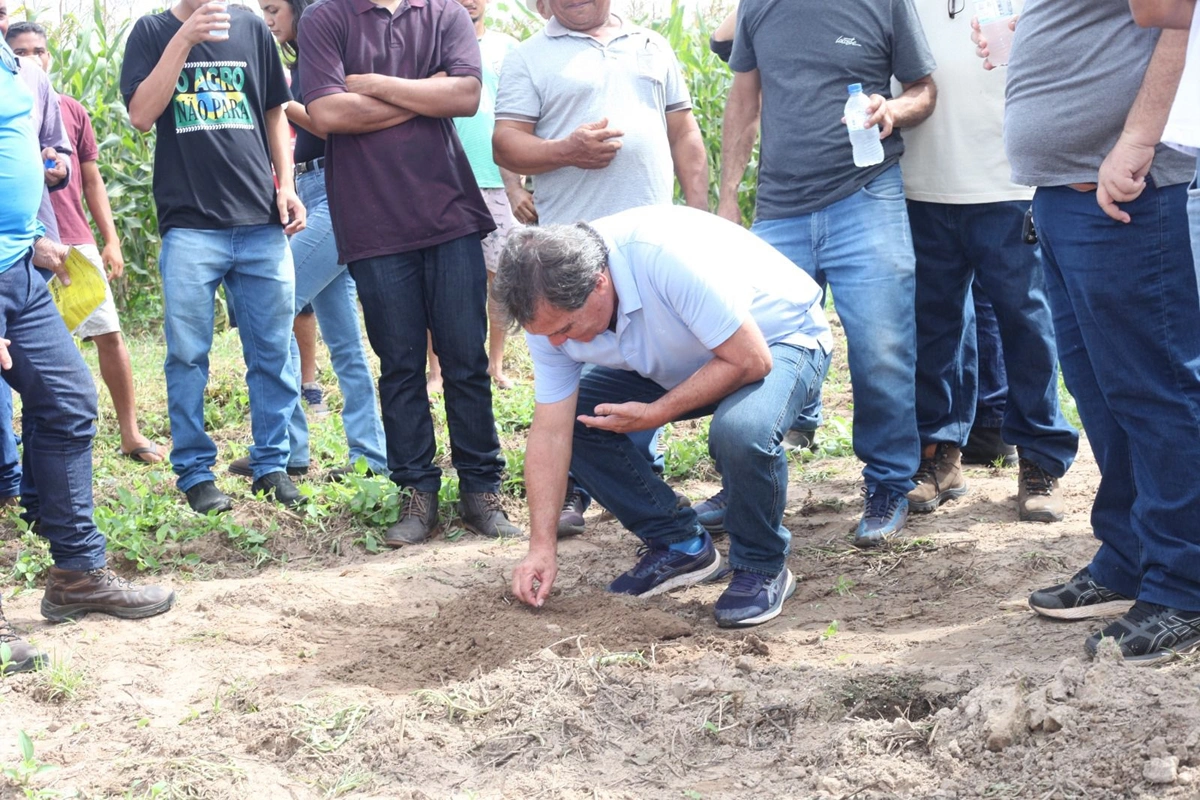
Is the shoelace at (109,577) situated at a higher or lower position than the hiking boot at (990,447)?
lower

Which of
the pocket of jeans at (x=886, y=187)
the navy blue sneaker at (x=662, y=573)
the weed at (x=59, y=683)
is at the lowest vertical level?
the weed at (x=59, y=683)

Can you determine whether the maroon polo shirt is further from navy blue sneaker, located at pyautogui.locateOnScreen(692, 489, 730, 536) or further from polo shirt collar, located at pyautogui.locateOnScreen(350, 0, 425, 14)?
navy blue sneaker, located at pyautogui.locateOnScreen(692, 489, 730, 536)

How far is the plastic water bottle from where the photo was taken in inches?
170

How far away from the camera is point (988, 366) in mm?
5172

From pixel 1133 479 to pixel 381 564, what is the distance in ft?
8.78

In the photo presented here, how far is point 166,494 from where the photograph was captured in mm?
5539

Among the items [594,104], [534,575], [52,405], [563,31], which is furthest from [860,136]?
[52,405]

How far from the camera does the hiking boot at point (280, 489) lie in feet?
17.0

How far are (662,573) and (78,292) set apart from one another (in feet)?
8.07

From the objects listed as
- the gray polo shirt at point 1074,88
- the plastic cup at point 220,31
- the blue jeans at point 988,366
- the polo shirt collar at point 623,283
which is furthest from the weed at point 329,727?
the blue jeans at point 988,366

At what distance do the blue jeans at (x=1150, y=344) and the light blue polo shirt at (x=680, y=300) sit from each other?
947 mm

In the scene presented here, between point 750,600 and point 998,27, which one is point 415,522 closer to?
point 750,600

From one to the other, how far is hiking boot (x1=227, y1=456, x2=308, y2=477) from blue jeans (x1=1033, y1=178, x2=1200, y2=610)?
3676 mm

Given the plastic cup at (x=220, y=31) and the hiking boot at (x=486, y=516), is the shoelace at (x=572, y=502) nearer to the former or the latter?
the hiking boot at (x=486, y=516)
